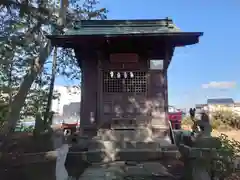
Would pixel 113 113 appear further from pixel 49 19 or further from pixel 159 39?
pixel 49 19

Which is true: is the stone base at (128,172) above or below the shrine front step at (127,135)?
below

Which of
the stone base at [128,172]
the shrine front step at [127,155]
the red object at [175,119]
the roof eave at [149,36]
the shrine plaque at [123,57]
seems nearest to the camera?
the stone base at [128,172]

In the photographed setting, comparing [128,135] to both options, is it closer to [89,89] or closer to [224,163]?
[89,89]

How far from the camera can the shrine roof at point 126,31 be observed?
710 centimetres

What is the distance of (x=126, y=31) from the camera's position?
7793mm

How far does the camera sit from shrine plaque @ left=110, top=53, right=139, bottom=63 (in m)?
8.21

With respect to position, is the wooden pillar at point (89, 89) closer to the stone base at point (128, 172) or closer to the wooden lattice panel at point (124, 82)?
the wooden lattice panel at point (124, 82)

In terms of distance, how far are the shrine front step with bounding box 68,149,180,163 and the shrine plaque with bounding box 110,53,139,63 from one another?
3219mm

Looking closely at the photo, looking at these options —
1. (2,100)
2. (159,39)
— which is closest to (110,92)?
(159,39)

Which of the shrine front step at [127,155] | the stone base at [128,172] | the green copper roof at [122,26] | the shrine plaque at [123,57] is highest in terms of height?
the green copper roof at [122,26]

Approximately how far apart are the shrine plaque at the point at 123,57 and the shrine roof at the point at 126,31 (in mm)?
844

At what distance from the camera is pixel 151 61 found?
8.37 meters

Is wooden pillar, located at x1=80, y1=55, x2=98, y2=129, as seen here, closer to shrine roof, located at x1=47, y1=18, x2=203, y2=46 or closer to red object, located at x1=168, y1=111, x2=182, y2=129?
shrine roof, located at x1=47, y1=18, x2=203, y2=46

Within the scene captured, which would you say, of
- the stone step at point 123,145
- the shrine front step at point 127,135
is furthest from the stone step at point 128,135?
the stone step at point 123,145
